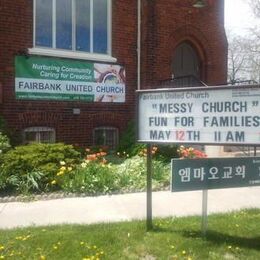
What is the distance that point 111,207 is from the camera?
845 centimetres

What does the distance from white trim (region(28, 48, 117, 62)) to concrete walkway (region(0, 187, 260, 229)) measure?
5417 mm

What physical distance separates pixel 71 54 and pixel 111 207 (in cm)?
653

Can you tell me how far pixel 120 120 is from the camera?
49.6 feet

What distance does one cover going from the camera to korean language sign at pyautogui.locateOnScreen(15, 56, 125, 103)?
13336 mm

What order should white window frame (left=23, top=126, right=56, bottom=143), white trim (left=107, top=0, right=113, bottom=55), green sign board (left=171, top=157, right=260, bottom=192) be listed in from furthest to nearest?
white trim (left=107, top=0, right=113, bottom=55), white window frame (left=23, top=126, right=56, bottom=143), green sign board (left=171, top=157, right=260, bottom=192)

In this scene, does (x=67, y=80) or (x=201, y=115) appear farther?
(x=67, y=80)

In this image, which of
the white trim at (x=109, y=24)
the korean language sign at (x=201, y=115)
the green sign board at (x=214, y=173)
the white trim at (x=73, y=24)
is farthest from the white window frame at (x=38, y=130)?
the green sign board at (x=214, y=173)

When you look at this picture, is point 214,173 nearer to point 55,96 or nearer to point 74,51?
point 55,96

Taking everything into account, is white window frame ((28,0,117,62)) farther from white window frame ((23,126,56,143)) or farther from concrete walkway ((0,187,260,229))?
concrete walkway ((0,187,260,229))

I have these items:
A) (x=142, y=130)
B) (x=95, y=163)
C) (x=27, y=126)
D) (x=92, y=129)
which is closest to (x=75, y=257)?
(x=142, y=130)

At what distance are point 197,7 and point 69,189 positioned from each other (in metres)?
8.96

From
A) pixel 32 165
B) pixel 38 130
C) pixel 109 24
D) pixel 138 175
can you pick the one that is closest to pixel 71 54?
pixel 109 24

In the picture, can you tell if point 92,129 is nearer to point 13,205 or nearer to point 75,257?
point 13,205

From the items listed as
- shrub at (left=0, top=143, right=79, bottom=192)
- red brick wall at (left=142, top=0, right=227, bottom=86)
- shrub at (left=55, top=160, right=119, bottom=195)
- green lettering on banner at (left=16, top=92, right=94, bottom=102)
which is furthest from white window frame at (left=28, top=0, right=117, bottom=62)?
shrub at (left=55, top=160, right=119, bottom=195)
